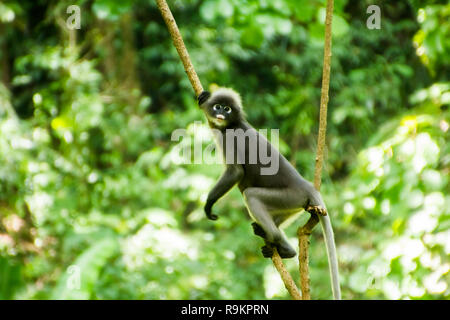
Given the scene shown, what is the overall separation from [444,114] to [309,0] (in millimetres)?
1405

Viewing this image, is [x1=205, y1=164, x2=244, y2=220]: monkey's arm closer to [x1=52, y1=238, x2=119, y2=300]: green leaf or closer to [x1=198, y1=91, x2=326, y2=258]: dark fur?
[x1=198, y1=91, x2=326, y2=258]: dark fur

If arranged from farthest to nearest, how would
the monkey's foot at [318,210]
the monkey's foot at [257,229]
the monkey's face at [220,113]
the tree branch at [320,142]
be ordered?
1. the monkey's face at [220,113]
2. the monkey's foot at [257,229]
3. the monkey's foot at [318,210]
4. the tree branch at [320,142]

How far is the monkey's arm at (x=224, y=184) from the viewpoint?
3234 mm

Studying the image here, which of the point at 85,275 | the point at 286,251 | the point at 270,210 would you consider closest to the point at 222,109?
the point at 270,210

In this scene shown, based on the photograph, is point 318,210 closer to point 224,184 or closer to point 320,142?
point 320,142

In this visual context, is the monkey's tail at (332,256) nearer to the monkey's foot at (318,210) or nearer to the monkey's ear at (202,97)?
the monkey's foot at (318,210)

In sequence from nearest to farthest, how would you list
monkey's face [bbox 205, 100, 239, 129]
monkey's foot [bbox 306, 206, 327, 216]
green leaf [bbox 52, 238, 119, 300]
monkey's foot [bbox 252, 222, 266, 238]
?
monkey's foot [bbox 306, 206, 327, 216]
monkey's foot [bbox 252, 222, 266, 238]
monkey's face [bbox 205, 100, 239, 129]
green leaf [bbox 52, 238, 119, 300]

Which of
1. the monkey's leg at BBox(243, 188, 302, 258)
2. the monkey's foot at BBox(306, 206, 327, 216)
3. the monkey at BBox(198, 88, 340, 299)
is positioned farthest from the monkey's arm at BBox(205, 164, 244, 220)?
the monkey's foot at BBox(306, 206, 327, 216)

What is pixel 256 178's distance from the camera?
135 inches

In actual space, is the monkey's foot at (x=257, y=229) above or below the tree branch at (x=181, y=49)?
below

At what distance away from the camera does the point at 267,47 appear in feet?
30.7

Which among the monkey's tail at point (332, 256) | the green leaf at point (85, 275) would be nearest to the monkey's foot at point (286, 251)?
the monkey's tail at point (332, 256)

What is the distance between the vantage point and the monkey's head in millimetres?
3400

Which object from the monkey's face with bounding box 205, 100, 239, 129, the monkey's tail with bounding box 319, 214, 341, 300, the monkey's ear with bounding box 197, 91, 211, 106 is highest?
the monkey's face with bounding box 205, 100, 239, 129
